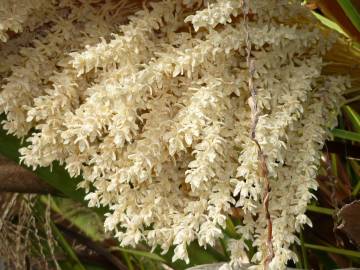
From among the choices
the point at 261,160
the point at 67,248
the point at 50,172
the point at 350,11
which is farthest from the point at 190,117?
the point at 67,248

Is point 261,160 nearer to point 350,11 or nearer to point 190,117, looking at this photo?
point 190,117

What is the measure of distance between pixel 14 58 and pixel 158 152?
0.20m

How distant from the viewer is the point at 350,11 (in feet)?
2.06

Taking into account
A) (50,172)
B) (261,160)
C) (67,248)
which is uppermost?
(261,160)

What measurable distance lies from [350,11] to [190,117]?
7.4 inches

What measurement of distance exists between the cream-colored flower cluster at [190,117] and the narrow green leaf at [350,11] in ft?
0.09

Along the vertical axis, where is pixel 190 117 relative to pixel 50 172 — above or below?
A: above

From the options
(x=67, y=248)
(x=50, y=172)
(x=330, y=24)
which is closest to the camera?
(x=330, y=24)

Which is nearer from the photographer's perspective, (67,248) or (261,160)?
(261,160)

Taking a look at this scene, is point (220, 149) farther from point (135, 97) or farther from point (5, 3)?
point (5, 3)

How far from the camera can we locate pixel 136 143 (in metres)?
0.58

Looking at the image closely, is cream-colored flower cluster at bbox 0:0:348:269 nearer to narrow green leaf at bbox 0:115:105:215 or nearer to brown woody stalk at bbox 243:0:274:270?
brown woody stalk at bbox 243:0:274:270

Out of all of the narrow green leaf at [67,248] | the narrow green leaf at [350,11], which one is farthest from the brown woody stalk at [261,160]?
the narrow green leaf at [67,248]

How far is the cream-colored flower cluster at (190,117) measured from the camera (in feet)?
1.82
